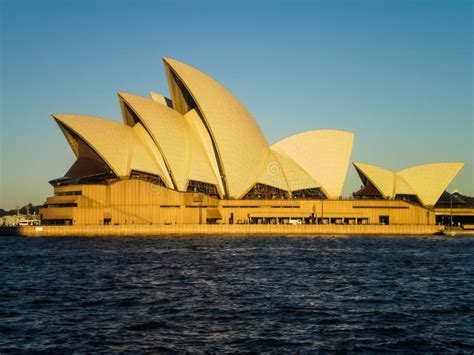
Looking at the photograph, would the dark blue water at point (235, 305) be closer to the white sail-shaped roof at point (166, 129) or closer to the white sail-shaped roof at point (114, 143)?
the white sail-shaped roof at point (114, 143)

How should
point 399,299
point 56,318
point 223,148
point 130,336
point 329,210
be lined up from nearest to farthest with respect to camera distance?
point 130,336 → point 56,318 → point 399,299 → point 223,148 → point 329,210

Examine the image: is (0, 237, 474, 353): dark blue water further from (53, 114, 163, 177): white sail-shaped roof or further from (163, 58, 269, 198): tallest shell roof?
(163, 58, 269, 198): tallest shell roof

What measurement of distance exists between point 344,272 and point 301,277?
417cm

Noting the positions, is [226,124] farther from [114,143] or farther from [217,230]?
[114,143]

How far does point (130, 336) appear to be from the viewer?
2109 cm

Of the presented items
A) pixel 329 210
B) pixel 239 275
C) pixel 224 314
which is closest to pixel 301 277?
pixel 239 275

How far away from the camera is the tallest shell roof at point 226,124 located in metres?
89.8

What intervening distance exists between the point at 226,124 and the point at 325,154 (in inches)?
782

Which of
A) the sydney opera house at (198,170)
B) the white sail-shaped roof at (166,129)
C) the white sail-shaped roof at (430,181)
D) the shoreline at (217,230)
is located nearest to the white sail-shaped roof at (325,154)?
the sydney opera house at (198,170)

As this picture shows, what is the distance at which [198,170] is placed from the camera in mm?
93938

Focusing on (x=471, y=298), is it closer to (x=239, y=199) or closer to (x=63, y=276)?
(x=63, y=276)

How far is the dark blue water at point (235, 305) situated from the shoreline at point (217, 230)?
4119cm

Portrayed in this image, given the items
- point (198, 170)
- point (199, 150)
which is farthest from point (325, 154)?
point (198, 170)

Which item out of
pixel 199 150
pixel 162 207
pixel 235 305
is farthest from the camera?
pixel 199 150
